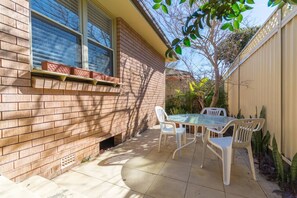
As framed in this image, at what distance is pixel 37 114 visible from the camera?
7.29 ft

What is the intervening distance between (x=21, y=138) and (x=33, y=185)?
0.58 meters

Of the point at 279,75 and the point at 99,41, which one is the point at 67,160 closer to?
the point at 99,41

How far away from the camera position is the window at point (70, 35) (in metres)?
2.41

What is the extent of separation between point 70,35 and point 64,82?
0.96 meters

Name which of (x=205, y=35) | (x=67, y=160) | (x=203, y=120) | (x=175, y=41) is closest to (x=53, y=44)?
(x=67, y=160)

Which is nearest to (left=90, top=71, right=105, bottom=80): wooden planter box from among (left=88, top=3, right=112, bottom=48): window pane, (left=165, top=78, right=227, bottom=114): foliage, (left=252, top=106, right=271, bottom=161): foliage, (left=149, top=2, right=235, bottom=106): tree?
(left=88, top=3, right=112, bottom=48): window pane

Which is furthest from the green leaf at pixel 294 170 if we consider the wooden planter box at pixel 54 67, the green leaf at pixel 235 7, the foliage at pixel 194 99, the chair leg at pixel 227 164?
the foliage at pixel 194 99

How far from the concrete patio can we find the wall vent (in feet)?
0.40

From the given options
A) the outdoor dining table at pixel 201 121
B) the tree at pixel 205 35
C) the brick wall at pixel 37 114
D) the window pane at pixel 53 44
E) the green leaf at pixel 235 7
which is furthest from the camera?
the tree at pixel 205 35

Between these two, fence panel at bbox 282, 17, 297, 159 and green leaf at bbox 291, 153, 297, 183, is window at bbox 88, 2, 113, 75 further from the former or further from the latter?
green leaf at bbox 291, 153, 297, 183

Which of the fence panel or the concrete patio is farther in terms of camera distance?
the fence panel

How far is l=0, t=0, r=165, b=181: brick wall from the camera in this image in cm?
188

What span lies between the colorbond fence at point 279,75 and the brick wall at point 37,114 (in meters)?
3.24

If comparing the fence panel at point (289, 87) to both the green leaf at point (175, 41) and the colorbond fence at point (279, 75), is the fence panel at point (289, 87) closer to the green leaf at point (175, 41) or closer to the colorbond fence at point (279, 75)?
the colorbond fence at point (279, 75)
